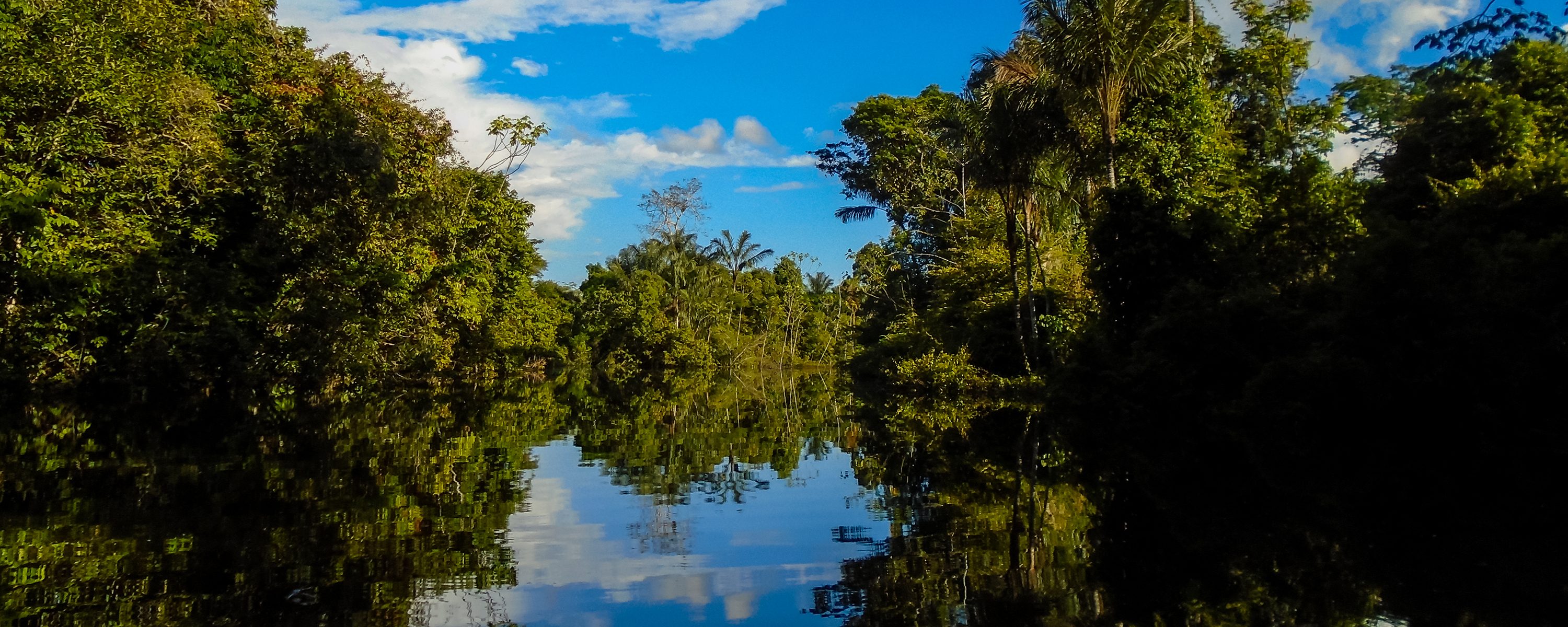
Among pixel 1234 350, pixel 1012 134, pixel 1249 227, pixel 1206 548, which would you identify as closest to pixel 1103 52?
pixel 1012 134

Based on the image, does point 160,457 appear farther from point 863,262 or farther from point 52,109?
point 863,262

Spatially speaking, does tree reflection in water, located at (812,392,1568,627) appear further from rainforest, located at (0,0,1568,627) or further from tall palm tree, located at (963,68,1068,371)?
tall palm tree, located at (963,68,1068,371)

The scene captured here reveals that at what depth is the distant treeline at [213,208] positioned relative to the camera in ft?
55.8

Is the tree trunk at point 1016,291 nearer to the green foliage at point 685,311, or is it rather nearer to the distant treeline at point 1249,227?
the distant treeline at point 1249,227

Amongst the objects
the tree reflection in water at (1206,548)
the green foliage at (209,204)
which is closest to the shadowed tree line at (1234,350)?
the tree reflection in water at (1206,548)

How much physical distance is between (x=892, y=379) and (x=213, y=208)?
2067cm

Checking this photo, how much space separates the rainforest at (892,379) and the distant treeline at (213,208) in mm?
111

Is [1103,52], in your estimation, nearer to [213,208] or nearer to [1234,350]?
[1234,350]

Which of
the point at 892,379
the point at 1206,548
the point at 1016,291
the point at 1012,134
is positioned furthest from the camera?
the point at 892,379

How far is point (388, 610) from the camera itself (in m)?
4.97

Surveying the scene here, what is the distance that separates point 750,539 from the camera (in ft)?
24.1

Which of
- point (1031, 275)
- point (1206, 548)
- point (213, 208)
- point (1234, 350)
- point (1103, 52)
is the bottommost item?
point (1206, 548)

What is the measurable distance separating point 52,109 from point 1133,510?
19.9 m

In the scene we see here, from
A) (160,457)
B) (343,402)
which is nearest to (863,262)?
(343,402)
